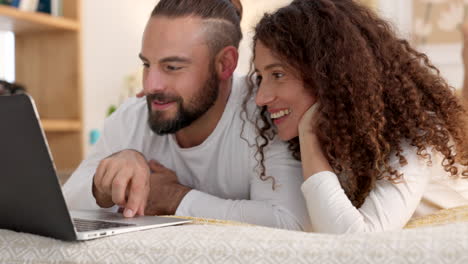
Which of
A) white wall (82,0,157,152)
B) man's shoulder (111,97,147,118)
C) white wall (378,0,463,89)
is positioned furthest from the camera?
white wall (378,0,463,89)

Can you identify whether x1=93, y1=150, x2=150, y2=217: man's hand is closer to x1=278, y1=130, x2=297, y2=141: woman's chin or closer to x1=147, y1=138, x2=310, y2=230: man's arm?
x1=147, y1=138, x2=310, y2=230: man's arm

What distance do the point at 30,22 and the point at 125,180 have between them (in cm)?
171

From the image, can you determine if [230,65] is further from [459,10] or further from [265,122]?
[459,10]

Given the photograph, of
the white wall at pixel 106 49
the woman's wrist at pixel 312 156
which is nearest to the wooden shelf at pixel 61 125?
the white wall at pixel 106 49

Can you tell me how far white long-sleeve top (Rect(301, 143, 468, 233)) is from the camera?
1.13 metres

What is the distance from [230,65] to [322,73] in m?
0.41

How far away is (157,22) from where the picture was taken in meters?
1.53

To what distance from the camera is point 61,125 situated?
274cm

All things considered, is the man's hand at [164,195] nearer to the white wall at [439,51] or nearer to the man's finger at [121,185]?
the man's finger at [121,185]

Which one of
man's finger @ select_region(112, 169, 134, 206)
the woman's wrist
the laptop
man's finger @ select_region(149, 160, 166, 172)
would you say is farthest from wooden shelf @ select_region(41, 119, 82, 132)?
the laptop

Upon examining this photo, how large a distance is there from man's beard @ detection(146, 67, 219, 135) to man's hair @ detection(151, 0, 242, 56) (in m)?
0.09

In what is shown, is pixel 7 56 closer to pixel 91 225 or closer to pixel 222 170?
pixel 222 170

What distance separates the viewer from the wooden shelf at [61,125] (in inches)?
105

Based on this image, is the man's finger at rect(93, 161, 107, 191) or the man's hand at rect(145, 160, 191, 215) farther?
the man's hand at rect(145, 160, 191, 215)
